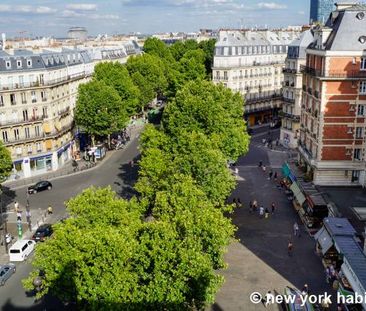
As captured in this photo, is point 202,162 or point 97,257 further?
point 202,162

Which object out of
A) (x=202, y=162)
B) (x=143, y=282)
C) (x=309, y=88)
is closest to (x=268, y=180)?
(x=309, y=88)

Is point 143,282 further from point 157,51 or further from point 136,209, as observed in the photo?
point 157,51

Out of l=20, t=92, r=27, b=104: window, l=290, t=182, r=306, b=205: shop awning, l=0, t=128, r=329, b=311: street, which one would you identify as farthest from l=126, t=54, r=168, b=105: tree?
l=290, t=182, r=306, b=205: shop awning

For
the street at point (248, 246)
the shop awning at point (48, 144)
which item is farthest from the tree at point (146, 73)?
the shop awning at point (48, 144)

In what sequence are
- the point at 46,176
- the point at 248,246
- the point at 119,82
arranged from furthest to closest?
the point at 119,82 < the point at 46,176 < the point at 248,246

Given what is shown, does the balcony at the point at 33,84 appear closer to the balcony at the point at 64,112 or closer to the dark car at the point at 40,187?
the balcony at the point at 64,112

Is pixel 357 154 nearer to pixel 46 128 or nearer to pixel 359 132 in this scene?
pixel 359 132

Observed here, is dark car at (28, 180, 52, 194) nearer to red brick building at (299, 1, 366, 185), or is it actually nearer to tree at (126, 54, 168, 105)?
red brick building at (299, 1, 366, 185)

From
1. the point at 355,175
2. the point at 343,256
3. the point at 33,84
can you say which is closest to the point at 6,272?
the point at 343,256
